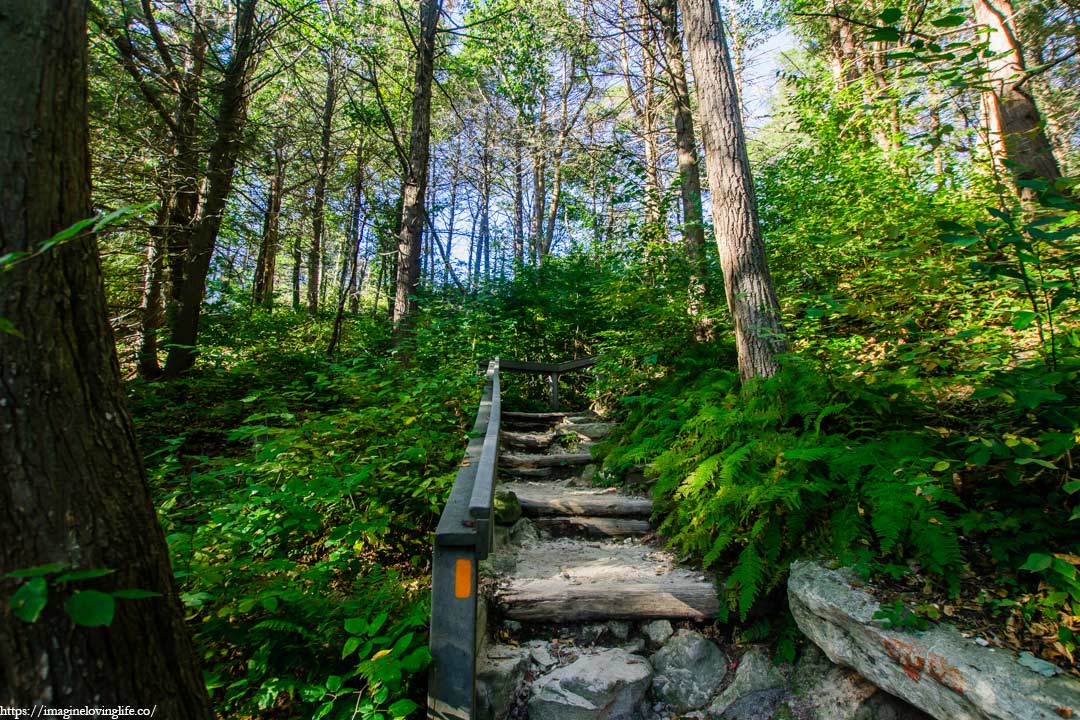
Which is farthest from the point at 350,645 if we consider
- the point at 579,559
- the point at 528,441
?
the point at 528,441

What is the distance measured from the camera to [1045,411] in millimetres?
2297

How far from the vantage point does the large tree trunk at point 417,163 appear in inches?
322

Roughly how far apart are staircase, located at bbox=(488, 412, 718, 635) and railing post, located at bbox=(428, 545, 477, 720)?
2.90 feet

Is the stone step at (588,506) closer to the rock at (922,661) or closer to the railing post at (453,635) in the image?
the rock at (922,661)

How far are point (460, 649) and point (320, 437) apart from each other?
2.59 metres

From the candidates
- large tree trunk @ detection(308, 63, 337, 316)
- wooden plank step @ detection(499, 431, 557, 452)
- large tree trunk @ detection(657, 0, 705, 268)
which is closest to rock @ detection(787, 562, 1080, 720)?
wooden plank step @ detection(499, 431, 557, 452)

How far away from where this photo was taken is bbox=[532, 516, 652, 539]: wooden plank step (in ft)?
13.9

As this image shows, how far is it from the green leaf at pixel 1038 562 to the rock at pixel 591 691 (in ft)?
6.30

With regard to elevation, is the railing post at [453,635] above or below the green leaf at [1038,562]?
below

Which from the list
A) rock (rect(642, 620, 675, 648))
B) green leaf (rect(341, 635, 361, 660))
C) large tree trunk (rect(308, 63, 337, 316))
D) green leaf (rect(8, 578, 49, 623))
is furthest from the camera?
large tree trunk (rect(308, 63, 337, 316))

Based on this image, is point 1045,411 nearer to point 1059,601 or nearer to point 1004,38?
point 1059,601

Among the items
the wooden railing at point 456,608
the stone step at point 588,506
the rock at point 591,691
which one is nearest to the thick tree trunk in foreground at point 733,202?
the stone step at point 588,506

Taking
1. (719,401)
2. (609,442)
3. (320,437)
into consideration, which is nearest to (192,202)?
(320,437)

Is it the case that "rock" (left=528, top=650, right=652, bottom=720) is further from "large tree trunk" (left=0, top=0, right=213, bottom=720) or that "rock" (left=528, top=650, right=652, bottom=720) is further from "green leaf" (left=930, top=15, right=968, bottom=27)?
"green leaf" (left=930, top=15, right=968, bottom=27)
